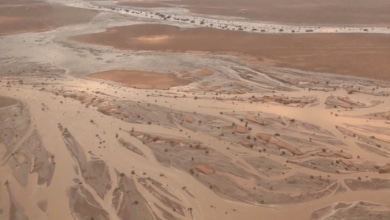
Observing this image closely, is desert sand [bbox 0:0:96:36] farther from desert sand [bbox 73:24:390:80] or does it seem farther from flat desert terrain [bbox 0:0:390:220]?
desert sand [bbox 73:24:390:80]

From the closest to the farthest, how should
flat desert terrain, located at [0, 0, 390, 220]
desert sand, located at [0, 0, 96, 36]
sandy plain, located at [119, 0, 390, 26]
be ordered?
1. flat desert terrain, located at [0, 0, 390, 220]
2. desert sand, located at [0, 0, 96, 36]
3. sandy plain, located at [119, 0, 390, 26]

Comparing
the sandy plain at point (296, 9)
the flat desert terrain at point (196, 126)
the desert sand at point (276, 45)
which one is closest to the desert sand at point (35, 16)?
the flat desert terrain at point (196, 126)

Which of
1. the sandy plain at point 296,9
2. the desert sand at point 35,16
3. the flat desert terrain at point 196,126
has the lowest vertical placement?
the flat desert terrain at point 196,126

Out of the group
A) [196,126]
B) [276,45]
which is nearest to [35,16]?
[276,45]

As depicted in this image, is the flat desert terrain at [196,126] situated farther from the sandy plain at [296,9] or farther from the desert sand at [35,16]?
the sandy plain at [296,9]

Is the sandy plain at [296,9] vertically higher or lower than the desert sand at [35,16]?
higher

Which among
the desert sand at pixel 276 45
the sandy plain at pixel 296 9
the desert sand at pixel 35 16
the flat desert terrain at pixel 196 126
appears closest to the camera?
the flat desert terrain at pixel 196 126

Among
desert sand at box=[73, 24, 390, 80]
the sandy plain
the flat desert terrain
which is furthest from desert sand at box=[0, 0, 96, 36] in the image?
the sandy plain

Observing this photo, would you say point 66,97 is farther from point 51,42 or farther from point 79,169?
point 51,42
